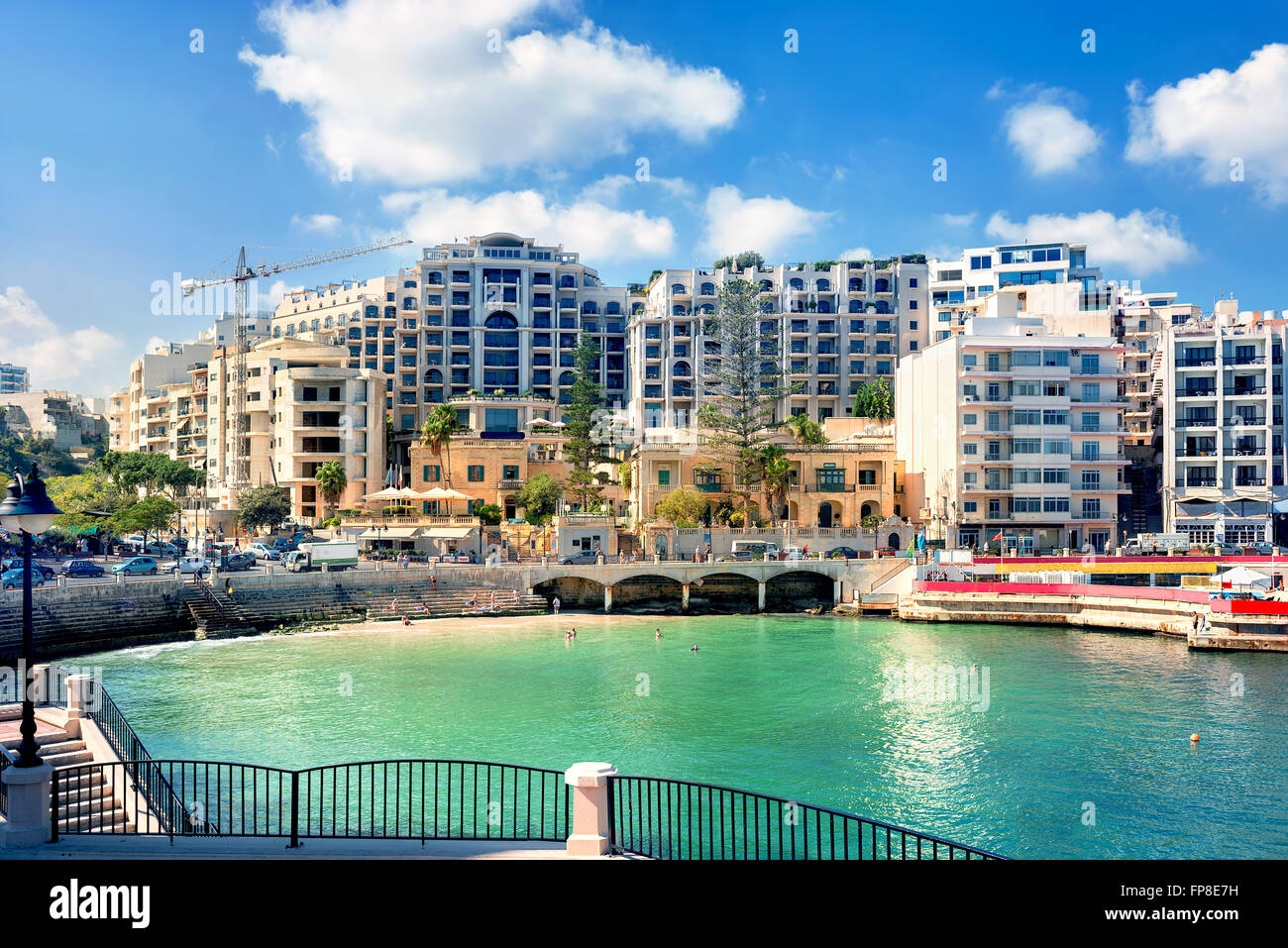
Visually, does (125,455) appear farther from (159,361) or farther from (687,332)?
(687,332)

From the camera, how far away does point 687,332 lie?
307 ft

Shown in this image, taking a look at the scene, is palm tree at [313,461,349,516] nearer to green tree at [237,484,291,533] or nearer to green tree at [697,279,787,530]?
green tree at [237,484,291,533]

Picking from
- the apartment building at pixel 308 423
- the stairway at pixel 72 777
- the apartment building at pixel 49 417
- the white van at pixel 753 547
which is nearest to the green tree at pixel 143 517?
the apartment building at pixel 308 423

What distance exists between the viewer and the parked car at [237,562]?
160 feet

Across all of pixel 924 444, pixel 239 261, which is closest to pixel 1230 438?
pixel 924 444

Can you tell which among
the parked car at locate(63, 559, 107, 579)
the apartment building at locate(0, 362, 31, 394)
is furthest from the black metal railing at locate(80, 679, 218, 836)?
the apartment building at locate(0, 362, 31, 394)

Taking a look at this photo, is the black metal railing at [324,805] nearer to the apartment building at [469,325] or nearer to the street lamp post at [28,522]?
the street lamp post at [28,522]

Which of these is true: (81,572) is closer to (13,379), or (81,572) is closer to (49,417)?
(49,417)

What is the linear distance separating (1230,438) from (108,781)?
7171 centimetres

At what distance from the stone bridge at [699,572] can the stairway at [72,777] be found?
36548 millimetres

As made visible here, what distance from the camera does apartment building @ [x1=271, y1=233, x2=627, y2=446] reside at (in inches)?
3784

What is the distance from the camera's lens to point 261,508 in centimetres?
6931

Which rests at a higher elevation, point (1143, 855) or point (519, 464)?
point (519, 464)

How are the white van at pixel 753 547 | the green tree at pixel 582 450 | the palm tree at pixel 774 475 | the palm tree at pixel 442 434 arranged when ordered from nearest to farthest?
the white van at pixel 753 547, the palm tree at pixel 774 475, the green tree at pixel 582 450, the palm tree at pixel 442 434
